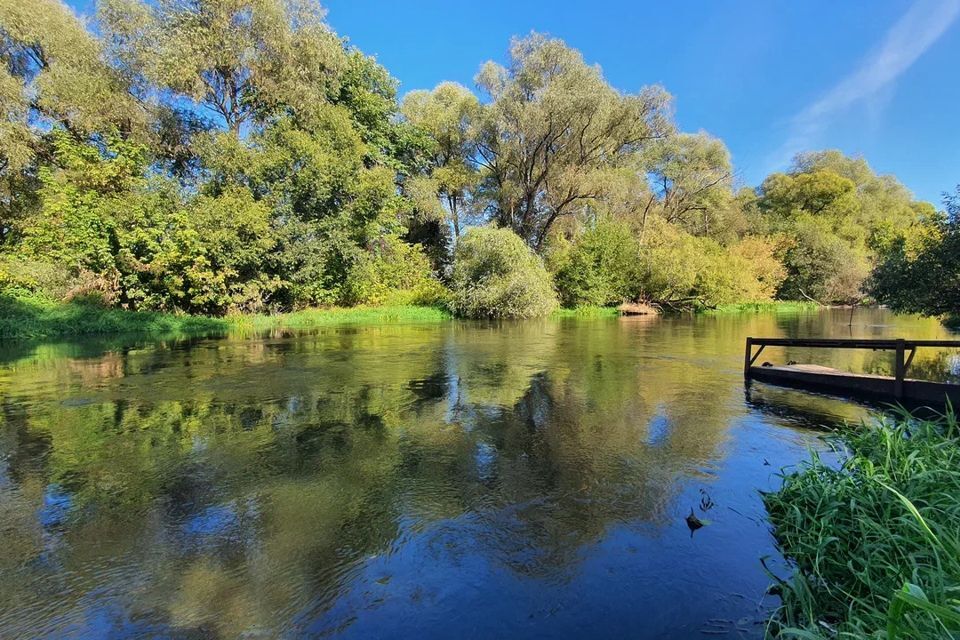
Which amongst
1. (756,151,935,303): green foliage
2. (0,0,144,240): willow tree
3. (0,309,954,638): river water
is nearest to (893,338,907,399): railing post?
(0,309,954,638): river water

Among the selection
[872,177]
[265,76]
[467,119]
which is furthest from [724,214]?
[265,76]

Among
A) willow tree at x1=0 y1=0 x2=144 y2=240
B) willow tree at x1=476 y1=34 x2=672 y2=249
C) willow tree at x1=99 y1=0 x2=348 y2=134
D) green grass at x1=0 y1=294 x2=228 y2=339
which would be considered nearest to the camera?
green grass at x1=0 y1=294 x2=228 y2=339

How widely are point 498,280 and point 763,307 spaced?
29213mm

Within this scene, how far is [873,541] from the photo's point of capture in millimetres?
3818

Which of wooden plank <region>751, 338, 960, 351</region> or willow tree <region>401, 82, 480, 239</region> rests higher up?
willow tree <region>401, 82, 480, 239</region>

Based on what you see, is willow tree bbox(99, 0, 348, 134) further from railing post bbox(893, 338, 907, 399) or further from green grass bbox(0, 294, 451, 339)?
railing post bbox(893, 338, 907, 399)

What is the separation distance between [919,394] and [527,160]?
30814mm

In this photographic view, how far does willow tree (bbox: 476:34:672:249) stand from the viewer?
33062mm

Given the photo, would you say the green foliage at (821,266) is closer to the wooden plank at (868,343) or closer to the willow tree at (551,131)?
the willow tree at (551,131)

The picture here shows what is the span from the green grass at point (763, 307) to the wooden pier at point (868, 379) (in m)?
31.2

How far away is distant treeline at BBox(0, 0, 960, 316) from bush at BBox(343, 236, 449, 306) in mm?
158

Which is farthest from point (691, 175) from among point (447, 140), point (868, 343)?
point (868, 343)

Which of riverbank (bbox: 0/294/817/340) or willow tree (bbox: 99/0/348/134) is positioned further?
willow tree (bbox: 99/0/348/134)

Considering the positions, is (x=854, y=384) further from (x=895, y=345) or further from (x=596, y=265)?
(x=596, y=265)
